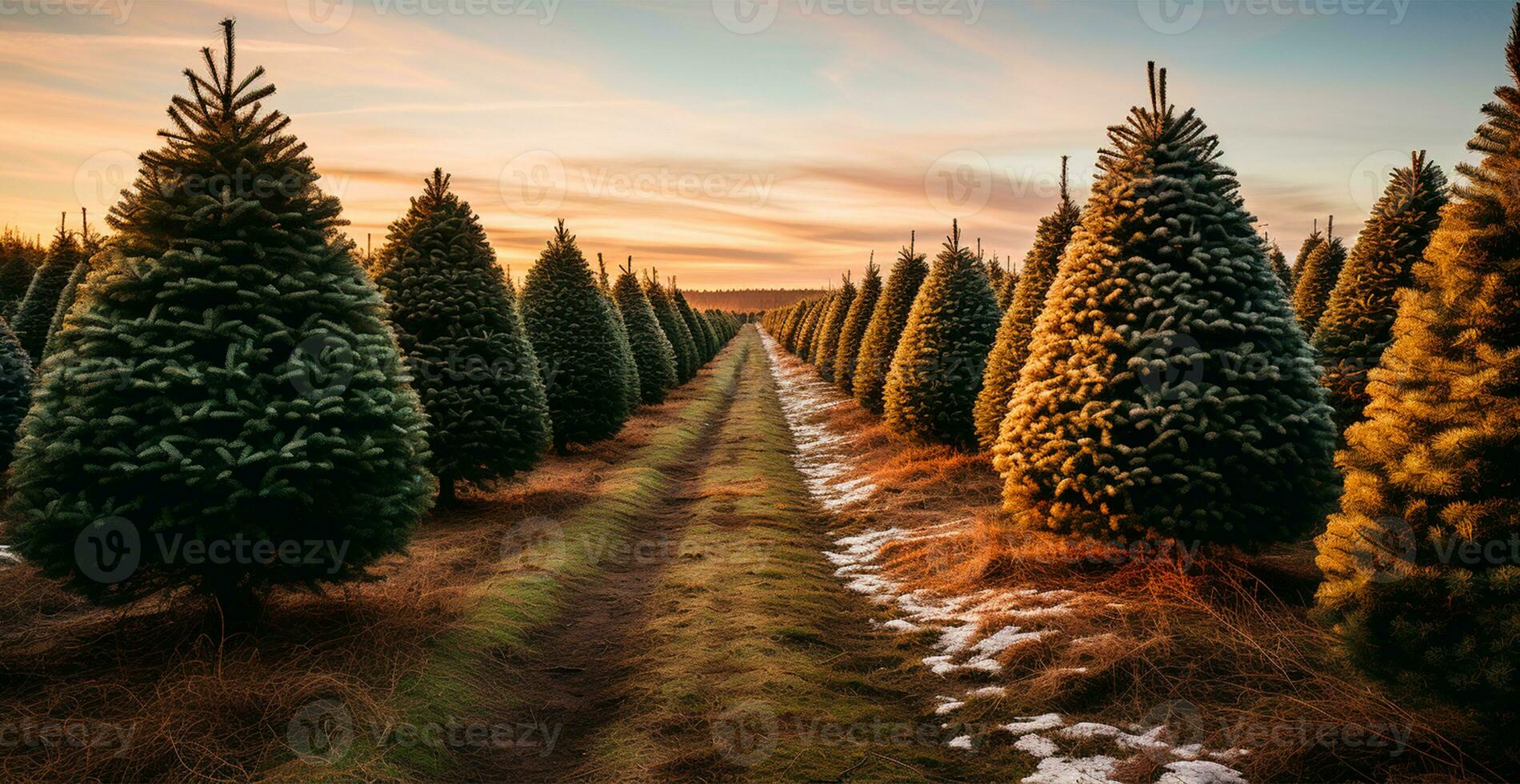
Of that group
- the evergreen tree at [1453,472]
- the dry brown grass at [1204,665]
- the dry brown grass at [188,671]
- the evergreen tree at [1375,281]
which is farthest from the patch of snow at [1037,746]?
the evergreen tree at [1375,281]

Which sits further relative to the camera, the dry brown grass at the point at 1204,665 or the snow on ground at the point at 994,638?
the snow on ground at the point at 994,638

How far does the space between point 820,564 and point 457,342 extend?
6498mm

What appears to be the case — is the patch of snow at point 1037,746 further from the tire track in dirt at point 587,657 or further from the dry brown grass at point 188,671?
the dry brown grass at point 188,671

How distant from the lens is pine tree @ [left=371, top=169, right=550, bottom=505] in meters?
12.3

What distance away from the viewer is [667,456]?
748 inches

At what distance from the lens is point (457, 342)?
12.5 meters

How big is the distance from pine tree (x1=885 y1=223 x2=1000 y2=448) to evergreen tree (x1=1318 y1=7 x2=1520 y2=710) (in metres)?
11.4

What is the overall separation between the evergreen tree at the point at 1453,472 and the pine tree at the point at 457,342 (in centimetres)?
1079

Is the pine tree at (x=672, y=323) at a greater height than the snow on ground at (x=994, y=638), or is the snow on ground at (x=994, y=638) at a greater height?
the pine tree at (x=672, y=323)

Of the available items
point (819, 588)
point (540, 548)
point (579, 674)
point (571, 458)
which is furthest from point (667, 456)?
point (579, 674)

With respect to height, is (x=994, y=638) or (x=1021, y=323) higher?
(x=1021, y=323)

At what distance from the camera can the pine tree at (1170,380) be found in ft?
25.0

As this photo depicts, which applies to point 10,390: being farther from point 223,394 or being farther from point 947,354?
point 947,354

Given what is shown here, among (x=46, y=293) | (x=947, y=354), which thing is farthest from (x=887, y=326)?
(x=46, y=293)
